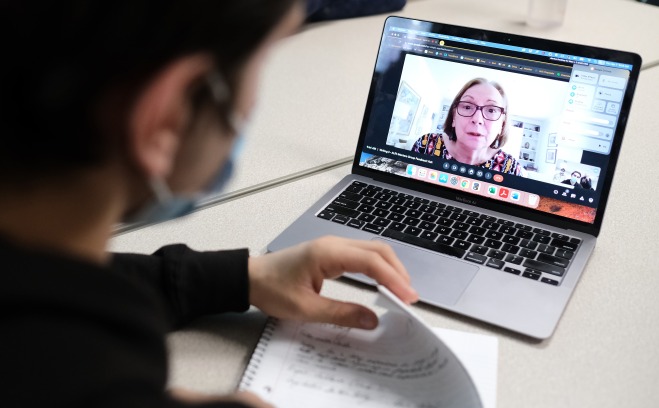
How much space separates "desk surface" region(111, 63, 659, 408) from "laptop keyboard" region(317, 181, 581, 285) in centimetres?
5

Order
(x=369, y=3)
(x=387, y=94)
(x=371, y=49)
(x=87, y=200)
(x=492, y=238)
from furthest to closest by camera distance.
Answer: (x=369, y=3) < (x=371, y=49) < (x=387, y=94) < (x=492, y=238) < (x=87, y=200)

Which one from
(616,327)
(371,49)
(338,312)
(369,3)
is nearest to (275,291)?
(338,312)

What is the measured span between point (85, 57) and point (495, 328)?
1.85 ft

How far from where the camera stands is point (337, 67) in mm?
1648

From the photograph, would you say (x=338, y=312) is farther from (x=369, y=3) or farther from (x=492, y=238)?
(x=369, y=3)

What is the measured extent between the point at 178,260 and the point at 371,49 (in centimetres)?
100

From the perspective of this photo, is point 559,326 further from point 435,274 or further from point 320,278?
point 320,278

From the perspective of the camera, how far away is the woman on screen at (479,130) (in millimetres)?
1049

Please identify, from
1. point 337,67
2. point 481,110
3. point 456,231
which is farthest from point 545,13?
point 456,231

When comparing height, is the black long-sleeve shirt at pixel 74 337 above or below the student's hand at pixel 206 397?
above

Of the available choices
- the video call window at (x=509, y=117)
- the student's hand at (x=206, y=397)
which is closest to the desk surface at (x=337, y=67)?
the video call window at (x=509, y=117)

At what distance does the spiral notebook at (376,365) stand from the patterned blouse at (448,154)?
0.95 feet

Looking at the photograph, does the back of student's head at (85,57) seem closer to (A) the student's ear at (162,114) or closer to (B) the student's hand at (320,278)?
(A) the student's ear at (162,114)

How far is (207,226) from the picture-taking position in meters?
1.07
